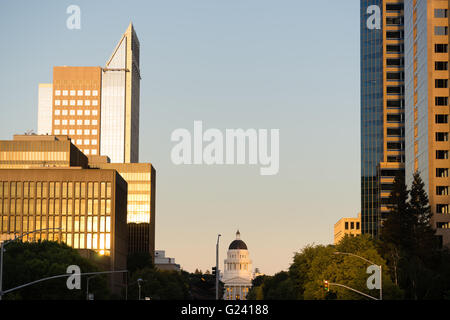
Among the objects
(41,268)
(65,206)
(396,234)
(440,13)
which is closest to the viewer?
(41,268)

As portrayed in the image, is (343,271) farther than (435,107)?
No

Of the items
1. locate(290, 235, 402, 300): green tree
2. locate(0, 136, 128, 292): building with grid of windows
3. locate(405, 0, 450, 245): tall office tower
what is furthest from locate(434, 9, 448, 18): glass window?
locate(0, 136, 128, 292): building with grid of windows

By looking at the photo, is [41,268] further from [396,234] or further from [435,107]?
[435,107]

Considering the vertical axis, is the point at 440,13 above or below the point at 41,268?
above

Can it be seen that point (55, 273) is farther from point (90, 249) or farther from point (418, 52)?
point (418, 52)

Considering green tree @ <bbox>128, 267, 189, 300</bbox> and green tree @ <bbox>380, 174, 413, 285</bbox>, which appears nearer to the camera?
green tree @ <bbox>380, 174, 413, 285</bbox>

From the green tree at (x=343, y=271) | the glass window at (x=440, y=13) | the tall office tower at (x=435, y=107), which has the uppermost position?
the glass window at (x=440, y=13)

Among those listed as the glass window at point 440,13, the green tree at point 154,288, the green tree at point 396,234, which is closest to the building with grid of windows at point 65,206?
the green tree at point 154,288

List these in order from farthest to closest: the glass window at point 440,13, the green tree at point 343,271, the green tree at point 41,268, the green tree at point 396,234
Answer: the glass window at point 440,13
the green tree at point 396,234
the green tree at point 41,268
the green tree at point 343,271

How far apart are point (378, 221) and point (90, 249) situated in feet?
250

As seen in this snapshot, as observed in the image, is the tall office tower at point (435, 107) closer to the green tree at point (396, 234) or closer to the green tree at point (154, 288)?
the green tree at point (396, 234)

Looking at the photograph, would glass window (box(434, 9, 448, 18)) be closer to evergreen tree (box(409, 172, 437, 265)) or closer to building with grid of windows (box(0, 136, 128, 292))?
evergreen tree (box(409, 172, 437, 265))

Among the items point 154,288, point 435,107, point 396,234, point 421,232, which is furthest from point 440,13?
point 154,288
